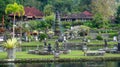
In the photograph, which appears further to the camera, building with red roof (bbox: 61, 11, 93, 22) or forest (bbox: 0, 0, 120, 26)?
building with red roof (bbox: 61, 11, 93, 22)

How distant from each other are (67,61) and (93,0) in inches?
3405

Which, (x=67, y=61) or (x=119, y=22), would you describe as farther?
(x=119, y=22)

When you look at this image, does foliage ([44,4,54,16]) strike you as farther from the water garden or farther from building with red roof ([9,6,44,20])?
building with red roof ([9,6,44,20])

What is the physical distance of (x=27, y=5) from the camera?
413ft

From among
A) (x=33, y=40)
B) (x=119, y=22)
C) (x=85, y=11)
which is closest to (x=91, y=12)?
(x=85, y=11)

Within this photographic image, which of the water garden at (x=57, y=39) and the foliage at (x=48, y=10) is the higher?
the foliage at (x=48, y=10)

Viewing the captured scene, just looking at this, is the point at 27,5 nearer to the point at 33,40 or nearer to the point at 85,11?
the point at 85,11

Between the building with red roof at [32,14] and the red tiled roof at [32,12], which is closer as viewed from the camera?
the building with red roof at [32,14]

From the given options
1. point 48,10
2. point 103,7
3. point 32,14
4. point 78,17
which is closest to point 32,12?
point 32,14

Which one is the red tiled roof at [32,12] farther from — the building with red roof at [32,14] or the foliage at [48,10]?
the foliage at [48,10]

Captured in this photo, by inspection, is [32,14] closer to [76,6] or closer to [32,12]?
[32,12]

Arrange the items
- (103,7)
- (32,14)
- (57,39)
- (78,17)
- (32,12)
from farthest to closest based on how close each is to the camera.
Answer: (78,17)
(103,7)
(32,14)
(32,12)
(57,39)

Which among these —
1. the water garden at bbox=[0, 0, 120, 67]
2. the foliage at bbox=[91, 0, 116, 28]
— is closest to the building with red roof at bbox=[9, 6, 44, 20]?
the water garden at bbox=[0, 0, 120, 67]

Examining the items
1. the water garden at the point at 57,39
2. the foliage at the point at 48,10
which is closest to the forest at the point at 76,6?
the foliage at the point at 48,10
